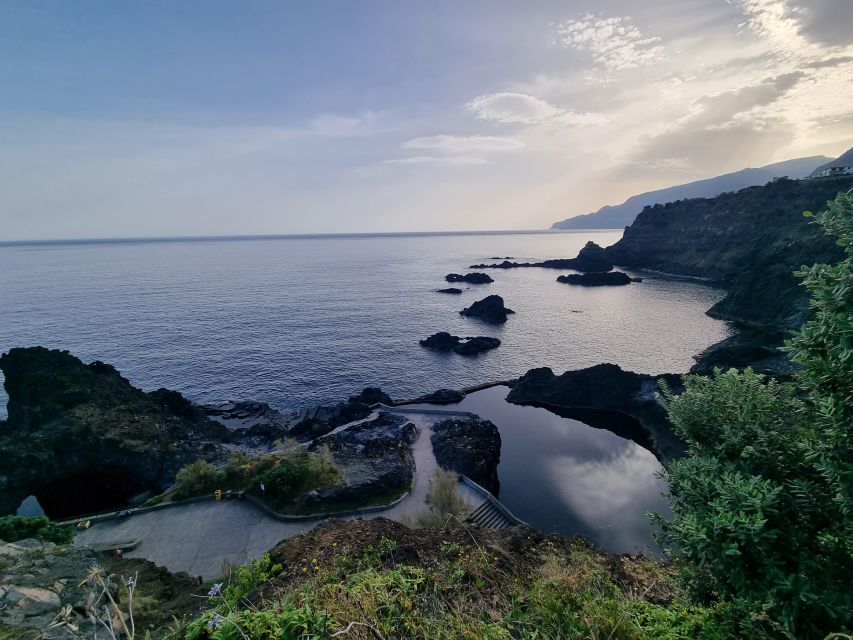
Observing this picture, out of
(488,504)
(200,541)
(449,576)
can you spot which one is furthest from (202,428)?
(449,576)

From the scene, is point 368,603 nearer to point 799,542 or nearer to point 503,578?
point 503,578

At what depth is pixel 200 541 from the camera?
21.6m

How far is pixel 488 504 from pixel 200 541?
18258 millimetres

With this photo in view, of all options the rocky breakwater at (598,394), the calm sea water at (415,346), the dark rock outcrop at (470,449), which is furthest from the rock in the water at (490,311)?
the dark rock outcrop at (470,449)

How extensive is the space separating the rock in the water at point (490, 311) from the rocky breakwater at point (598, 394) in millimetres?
31227

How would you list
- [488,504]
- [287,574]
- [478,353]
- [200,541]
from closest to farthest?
[287,574] → [200,541] → [488,504] → [478,353]

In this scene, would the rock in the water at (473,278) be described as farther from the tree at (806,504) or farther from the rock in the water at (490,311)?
the tree at (806,504)

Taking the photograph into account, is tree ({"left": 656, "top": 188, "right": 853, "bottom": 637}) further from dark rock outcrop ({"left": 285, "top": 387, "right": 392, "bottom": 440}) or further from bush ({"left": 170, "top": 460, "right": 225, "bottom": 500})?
dark rock outcrop ({"left": 285, "top": 387, "right": 392, "bottom": 440})

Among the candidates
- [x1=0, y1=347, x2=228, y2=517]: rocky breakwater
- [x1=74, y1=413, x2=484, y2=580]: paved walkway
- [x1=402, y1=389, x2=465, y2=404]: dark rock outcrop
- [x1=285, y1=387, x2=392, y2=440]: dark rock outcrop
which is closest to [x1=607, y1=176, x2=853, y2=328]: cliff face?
[x1=402, y1=389, x2=465, y2=404]: dark rock outcrop

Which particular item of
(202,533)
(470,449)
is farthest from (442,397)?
(202,533)

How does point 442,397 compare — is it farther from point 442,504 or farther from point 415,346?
point 442,504

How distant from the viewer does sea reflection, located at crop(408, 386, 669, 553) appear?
2814cm

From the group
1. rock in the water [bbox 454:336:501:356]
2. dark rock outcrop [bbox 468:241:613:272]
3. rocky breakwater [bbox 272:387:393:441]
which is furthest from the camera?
dark rock outcrop [bbox 468:241:613:272]

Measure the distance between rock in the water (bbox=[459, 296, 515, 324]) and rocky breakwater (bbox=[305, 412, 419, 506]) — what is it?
1763 inches
